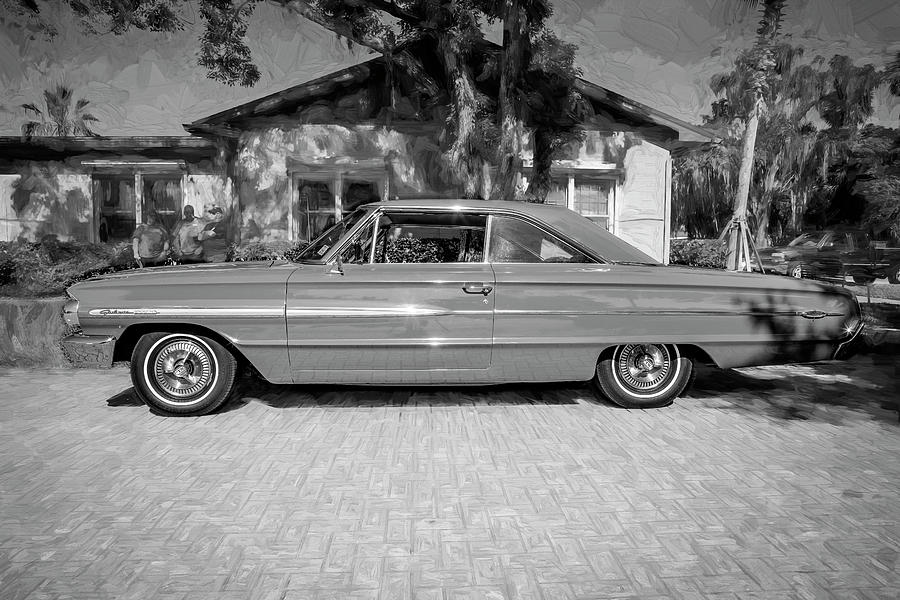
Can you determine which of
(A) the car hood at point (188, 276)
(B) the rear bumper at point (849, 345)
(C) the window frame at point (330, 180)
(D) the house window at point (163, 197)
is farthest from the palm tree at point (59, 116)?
(B) the rear bumper at point (849, 345)

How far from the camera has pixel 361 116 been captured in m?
12.6

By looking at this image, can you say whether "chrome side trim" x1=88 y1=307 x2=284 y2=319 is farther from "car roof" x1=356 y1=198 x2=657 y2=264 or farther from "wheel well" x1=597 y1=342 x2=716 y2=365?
"wheel well" x1=597 y1=342 x2=716 y2=365

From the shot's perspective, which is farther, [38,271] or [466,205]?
[38,271]

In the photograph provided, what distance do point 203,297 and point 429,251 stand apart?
1.78m

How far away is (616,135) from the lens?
12820 mm

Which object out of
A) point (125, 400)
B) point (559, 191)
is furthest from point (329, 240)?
point (559, 191)

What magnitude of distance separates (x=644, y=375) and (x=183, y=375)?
3701 mm

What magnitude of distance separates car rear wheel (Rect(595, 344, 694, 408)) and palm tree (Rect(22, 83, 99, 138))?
45.8 ft

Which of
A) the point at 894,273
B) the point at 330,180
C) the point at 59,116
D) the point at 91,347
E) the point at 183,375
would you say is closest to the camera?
the point at 91,347

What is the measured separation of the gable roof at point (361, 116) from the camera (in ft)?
39.5

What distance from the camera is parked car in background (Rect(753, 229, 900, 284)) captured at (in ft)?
70.6

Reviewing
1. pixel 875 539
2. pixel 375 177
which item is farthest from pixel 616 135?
pixel 875 539

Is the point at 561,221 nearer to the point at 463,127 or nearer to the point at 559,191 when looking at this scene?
the point at 463,127

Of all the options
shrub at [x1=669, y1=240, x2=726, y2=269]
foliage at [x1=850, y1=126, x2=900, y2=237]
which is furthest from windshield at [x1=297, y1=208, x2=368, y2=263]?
foliage at [x1=850, y1=126, x2=900, y2=237]
